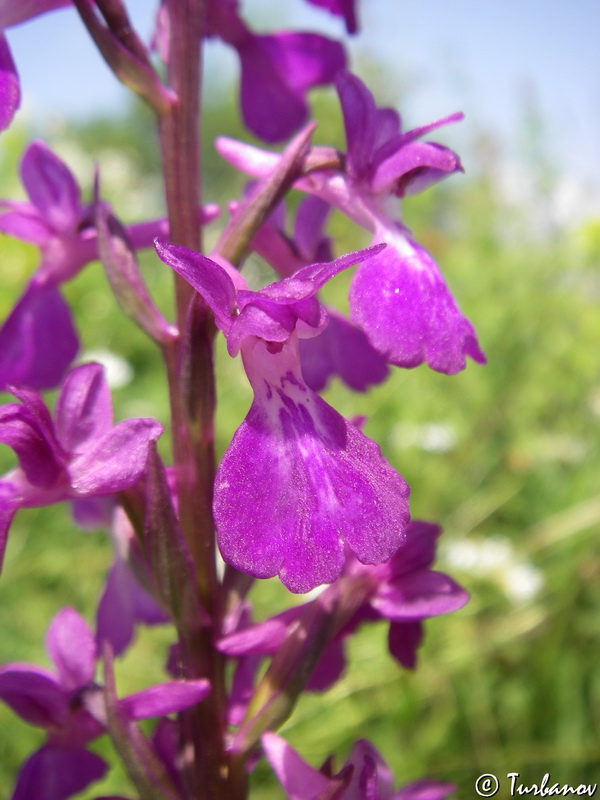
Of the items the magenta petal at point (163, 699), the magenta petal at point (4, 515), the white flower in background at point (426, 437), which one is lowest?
the white flower in background at point (426, 437)

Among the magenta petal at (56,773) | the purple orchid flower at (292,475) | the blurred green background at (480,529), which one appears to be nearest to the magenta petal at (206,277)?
the purple orchid flower at (292,475)

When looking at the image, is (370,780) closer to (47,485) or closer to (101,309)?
(47,485)

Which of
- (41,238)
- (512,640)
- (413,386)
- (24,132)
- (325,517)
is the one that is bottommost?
(512,640)

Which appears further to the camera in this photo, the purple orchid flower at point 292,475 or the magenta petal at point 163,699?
the magenta petal at point 163,699

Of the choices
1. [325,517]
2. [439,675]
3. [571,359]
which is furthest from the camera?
[571,359]

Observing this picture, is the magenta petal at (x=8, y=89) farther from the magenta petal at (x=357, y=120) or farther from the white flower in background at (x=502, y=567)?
the white flower in background at (x=502, y=567)

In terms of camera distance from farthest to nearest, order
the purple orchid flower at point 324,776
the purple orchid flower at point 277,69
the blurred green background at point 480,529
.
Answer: the blurred green background at point 480,529, the purple orchid flower at point 277,69, the purple orchid flower at point 324,776

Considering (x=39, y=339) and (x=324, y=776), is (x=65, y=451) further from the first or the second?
(x=324, y=776)

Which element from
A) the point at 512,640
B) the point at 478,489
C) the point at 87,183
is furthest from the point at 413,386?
the point at 87,183

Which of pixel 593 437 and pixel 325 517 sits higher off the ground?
pixel 325 517
